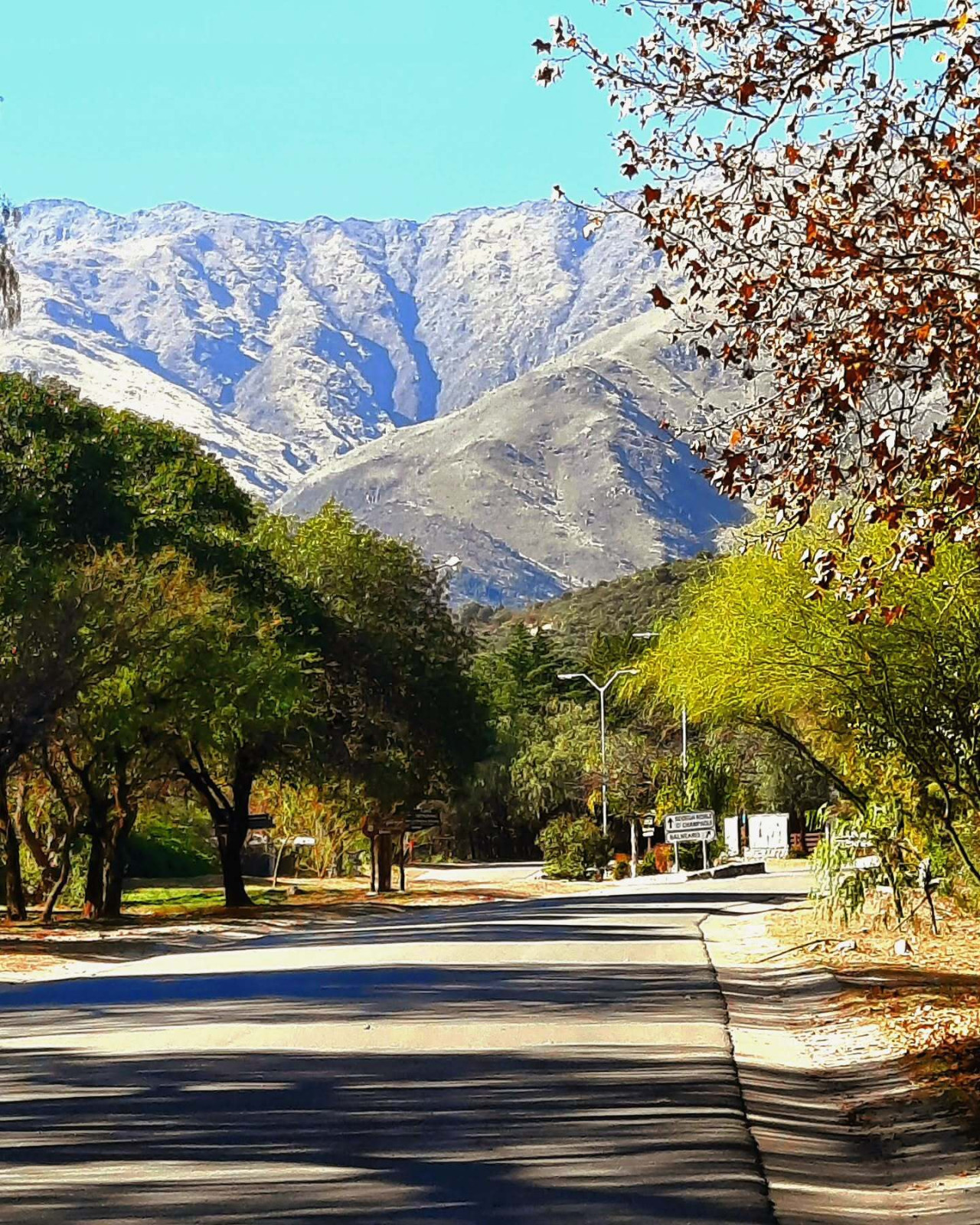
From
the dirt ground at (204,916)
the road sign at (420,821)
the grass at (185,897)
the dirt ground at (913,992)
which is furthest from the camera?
the road sign at (420,821)

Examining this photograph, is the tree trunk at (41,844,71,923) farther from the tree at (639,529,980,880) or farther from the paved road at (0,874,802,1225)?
the tree at (639,529,980,880)

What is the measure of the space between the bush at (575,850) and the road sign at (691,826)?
31.6ft

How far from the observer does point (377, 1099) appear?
12.1 meters

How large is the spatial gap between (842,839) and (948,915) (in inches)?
120

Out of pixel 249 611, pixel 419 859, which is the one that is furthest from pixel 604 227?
pixel 419 859

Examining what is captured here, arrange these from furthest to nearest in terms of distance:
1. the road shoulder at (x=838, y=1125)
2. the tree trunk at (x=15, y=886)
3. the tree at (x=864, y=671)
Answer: the tree trunk at (x=15, y=886)
the tree at (x=864, y=671)
the road shoulder at (x=838, y=1125)

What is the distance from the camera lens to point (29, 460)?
1371 inches

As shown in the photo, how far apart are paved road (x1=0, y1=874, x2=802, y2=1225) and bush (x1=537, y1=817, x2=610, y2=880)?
42697 millimetres

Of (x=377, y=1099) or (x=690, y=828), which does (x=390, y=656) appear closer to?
(x=690, y=828)

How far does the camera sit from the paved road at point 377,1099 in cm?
903

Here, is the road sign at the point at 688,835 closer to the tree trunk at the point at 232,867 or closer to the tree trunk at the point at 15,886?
the tree trunk at the point at 232,867

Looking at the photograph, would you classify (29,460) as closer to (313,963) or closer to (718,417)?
(313,963)

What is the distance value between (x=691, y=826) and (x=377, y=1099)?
44.5 meters

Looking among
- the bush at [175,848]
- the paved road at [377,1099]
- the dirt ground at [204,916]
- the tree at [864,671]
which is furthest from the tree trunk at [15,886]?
the tree at [864,671]
